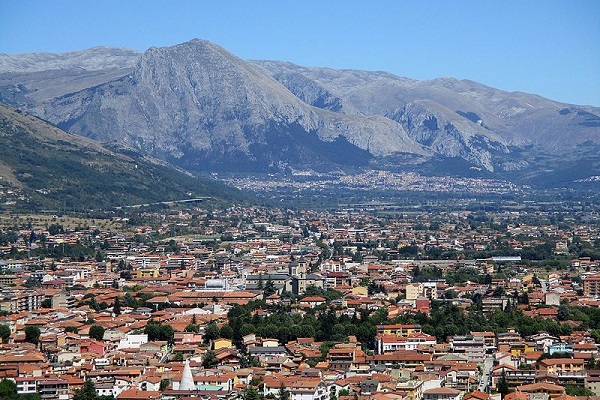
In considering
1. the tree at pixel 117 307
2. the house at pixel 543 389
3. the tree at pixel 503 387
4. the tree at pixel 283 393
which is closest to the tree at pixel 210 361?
the tree at pixel 283 393

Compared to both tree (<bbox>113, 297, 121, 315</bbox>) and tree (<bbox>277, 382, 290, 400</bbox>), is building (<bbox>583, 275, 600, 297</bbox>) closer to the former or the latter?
tree (<bbox>113, 297, 121, 315</bbox>)

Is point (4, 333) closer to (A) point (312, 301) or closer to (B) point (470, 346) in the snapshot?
(A) point (312, 301)

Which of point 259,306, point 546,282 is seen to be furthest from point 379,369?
point 546,282

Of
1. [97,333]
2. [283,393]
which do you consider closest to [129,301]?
[97,333]

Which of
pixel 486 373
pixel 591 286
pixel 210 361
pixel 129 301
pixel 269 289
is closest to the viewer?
pixel 486 373

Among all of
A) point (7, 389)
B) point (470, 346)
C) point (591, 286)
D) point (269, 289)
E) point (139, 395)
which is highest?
point (591, 286)

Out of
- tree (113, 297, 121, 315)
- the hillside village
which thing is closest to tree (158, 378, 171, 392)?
the hillside village

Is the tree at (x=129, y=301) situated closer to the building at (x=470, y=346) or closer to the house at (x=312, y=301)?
the house at (x=312, y=301)
